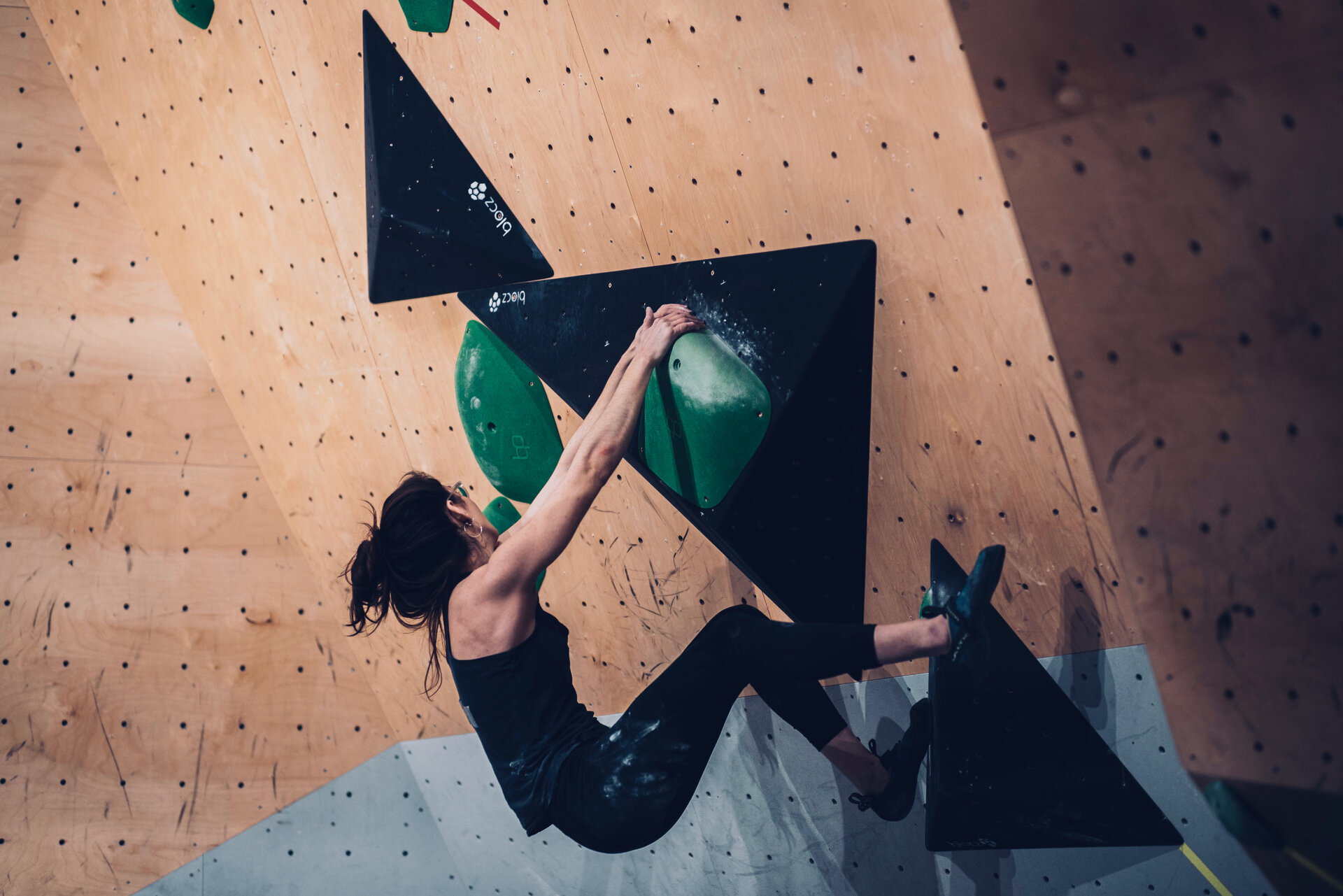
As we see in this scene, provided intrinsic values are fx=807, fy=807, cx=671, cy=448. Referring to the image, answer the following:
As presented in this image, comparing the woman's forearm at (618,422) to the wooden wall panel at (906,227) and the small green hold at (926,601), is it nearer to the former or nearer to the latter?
the wooden wall panel at (906,227)

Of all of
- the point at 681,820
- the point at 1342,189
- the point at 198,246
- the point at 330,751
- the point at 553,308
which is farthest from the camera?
the point at 330,751

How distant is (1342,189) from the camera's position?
891 millimetres

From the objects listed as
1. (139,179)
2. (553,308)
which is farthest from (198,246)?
(553,308)

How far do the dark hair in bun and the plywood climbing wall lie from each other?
0.45ft

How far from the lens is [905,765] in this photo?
1389mm

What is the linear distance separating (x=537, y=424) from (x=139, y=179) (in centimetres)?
Answer: 117

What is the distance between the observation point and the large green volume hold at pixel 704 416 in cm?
138

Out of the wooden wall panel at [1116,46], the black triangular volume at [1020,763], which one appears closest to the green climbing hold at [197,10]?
the wooden wall panel at [1116,46]

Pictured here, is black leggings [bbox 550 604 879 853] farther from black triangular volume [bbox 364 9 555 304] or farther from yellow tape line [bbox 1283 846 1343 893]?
black triangular volume [bbox 364 9 555 304]

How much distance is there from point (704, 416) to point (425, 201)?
0.73 metres

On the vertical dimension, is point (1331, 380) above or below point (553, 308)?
above

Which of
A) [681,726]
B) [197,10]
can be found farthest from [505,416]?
[197,10]

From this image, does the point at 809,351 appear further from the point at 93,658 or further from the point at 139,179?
the point at 93,658

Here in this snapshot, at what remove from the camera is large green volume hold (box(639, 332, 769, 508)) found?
4.53ft
